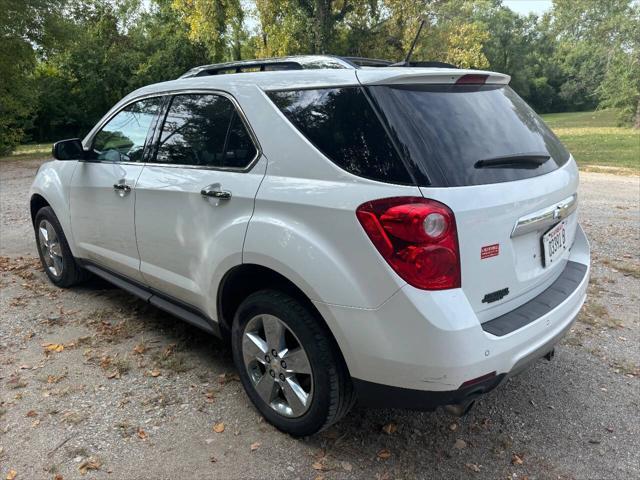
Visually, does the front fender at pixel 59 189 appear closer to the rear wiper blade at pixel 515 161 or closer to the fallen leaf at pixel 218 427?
the fallen leaf at pixel 218 427

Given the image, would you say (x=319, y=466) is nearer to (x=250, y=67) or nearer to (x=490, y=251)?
(x=490, y=251)

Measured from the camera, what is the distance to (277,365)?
2.66 meters

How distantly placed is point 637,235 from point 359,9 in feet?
64.5

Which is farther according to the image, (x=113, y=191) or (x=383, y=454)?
(x=113, y=191)

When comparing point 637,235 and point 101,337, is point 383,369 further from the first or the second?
point 637,235

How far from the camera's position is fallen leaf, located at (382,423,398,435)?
110 inches

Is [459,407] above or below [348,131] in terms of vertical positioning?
below

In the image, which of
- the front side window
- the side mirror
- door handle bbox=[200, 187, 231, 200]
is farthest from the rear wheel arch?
the side mirror

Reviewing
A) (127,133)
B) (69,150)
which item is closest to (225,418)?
(127,133)

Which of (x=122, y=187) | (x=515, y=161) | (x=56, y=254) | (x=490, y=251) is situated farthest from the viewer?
(x=56, y=254)

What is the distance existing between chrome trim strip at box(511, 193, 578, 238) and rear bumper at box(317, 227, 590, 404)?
404 millimetres

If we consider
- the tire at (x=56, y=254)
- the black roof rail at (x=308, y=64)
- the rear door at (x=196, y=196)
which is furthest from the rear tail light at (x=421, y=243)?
the tire at (x=56, y=254)

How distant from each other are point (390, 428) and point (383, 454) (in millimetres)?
216

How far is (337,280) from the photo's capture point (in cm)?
224
